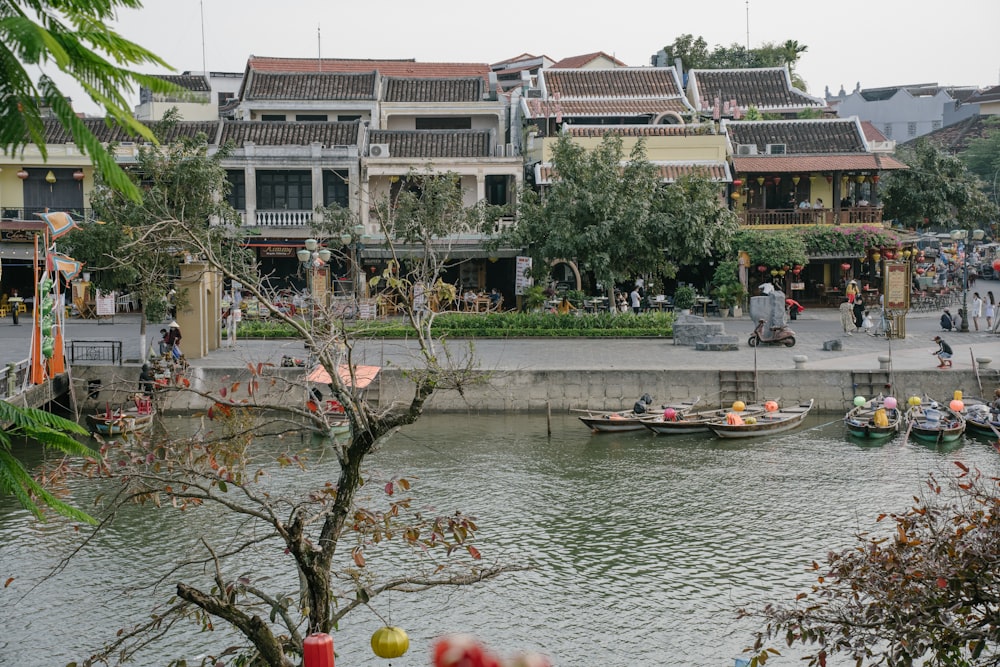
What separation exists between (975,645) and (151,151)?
2988cm

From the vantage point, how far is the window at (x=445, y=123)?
57438mm

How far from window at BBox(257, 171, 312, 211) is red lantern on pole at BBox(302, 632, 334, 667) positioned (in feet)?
135

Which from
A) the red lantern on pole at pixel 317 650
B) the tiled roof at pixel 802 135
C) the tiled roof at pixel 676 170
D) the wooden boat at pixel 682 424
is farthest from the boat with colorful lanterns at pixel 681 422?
the red lantern on pole at pixel 317 650

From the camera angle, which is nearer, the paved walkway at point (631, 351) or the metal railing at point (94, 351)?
the metal railing at point (94, 351)

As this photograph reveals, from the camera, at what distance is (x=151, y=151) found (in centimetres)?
3588

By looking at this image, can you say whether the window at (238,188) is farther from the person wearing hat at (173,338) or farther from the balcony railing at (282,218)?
the person wearing hat at (173,338)

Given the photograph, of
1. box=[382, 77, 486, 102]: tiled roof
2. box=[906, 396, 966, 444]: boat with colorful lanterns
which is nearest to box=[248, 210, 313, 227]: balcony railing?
box=[382, 77, 486, 102]: tiled roof

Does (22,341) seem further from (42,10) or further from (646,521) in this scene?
(42,10)

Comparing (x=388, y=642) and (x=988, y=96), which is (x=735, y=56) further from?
(x=388, y=642)

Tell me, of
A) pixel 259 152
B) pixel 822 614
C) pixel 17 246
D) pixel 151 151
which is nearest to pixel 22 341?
pixel 151 151

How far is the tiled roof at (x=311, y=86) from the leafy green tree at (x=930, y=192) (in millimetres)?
24556

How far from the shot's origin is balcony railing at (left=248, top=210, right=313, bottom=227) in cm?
4869

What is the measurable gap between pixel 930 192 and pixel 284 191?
28.2m

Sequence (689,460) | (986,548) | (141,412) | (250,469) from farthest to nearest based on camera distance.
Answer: (141,412), (689,460), (250,469), (986,548)
